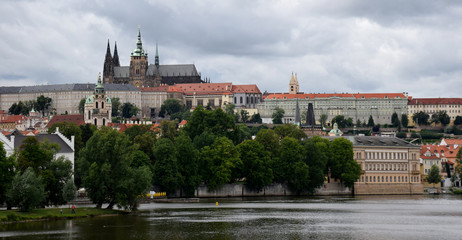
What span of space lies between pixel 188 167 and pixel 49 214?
32194 mm

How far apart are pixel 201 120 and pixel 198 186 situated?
17.6m

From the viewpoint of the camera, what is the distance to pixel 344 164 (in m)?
111

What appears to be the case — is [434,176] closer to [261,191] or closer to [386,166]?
[386,166]

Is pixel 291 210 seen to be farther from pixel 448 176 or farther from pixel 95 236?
pixel 448 176

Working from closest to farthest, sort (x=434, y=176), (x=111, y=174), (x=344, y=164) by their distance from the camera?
(x=111, y=174) → (x=344, y=164) → (x=434, y=176)

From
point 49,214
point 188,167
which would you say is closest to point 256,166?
point 188,167

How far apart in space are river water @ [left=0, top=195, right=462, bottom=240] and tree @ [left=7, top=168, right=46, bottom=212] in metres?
2.32

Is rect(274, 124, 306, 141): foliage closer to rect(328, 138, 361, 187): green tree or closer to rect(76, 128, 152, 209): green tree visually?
rect(328, 138, 361, 187): green tree

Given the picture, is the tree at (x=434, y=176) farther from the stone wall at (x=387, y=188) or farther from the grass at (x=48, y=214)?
the grass at (x=48, y=214)

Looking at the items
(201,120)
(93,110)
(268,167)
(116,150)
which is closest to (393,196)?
(268,167)

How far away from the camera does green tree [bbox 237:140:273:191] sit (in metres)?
102

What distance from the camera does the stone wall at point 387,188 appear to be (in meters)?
115

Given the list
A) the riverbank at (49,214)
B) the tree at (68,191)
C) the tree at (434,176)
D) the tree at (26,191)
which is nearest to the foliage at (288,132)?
the tree at (434,176)

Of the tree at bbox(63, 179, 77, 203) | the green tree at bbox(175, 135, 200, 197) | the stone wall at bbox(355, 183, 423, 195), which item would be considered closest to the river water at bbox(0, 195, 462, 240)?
the tree at bbox(63, 179, 77, 203)
